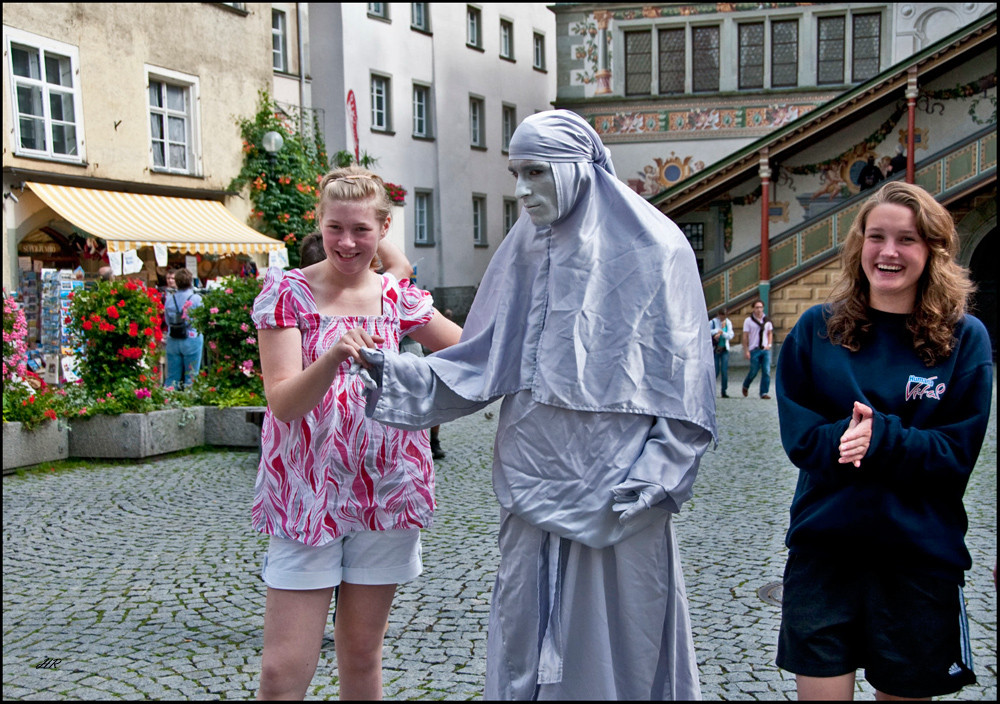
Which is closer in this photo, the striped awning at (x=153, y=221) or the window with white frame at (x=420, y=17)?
the striped awning at (x=153, y=221)

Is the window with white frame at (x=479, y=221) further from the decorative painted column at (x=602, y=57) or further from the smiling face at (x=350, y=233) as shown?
the smiling face at (x=350, y=233)

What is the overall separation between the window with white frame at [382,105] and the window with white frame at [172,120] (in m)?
7.97

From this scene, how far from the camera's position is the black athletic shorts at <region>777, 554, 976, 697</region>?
2414 millimetres

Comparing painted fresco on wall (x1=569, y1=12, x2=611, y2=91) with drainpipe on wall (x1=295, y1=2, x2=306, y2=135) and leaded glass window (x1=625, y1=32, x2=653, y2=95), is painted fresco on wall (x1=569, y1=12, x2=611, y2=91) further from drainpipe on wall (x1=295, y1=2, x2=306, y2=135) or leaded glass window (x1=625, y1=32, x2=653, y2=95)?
drainpipe on wall (x1=295, y1=2, x2=306, y2=135)

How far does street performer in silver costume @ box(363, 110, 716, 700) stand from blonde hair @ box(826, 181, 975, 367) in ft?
1.20

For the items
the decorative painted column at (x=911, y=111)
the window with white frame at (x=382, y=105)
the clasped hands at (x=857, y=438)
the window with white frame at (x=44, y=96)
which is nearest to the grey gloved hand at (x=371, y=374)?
the clasped hands at (x=857, y=438)

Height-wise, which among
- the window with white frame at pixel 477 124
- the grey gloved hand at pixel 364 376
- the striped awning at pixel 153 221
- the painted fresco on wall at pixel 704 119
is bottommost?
the grey gloved hand at pixel 364 376

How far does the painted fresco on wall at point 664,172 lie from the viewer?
2519cm

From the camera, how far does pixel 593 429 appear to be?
2.46 metres

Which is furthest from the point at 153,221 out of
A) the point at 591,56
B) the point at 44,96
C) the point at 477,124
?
the point at 477,124

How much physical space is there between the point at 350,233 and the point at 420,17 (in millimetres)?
26198

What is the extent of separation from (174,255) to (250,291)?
8.91 meters

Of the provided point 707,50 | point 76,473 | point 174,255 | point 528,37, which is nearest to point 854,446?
point 76,473

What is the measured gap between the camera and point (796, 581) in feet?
8.33
